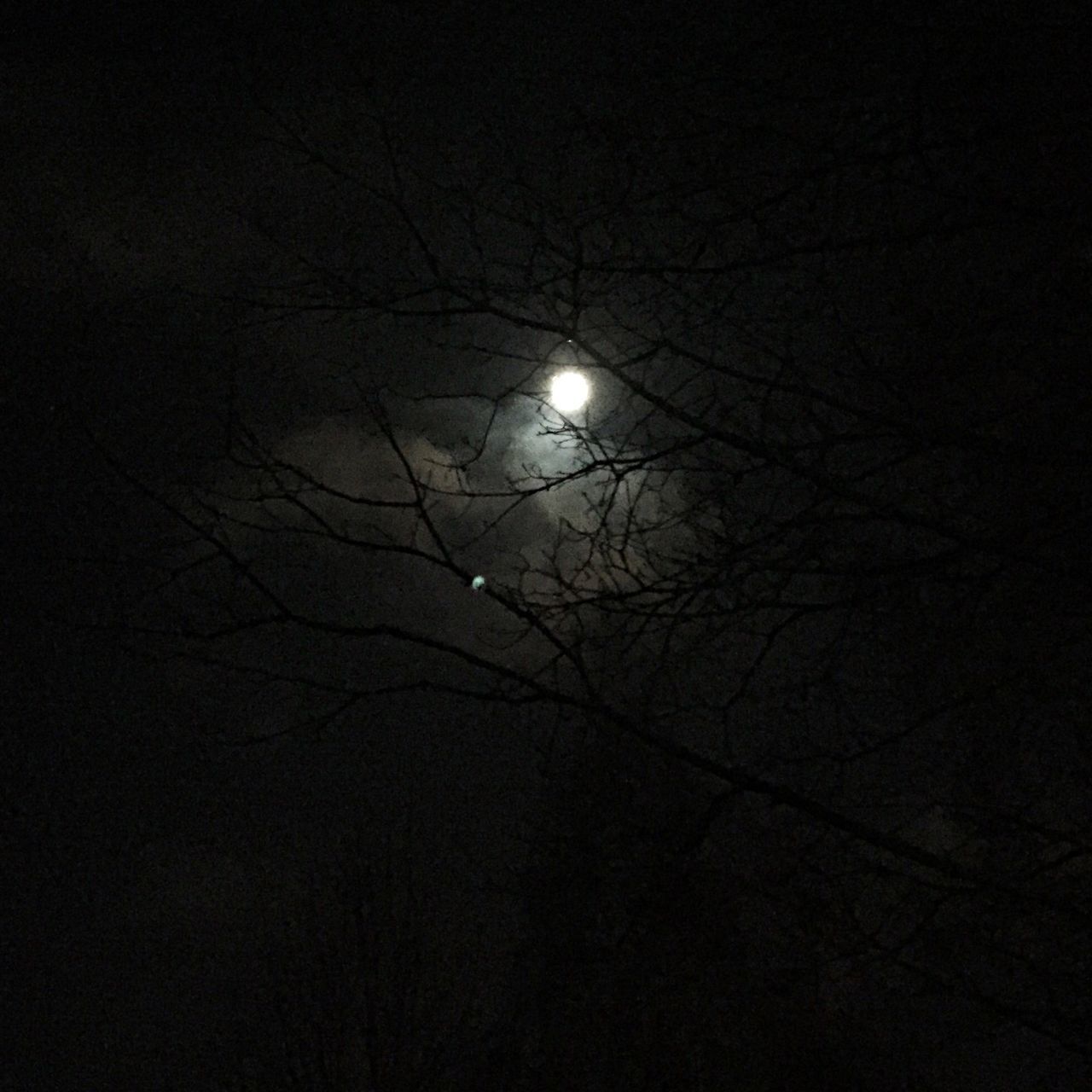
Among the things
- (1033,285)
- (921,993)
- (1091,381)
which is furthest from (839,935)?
(1033,285)

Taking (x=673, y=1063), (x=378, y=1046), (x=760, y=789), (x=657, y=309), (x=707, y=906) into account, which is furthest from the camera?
(x=673, y=1063)

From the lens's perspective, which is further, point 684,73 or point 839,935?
point 684,73

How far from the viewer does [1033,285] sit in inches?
141

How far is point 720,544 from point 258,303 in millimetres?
1793

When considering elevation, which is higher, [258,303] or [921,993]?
[258,303]

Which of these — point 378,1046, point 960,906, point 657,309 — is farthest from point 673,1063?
point 657,309

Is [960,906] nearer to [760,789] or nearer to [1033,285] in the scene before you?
[760,789]

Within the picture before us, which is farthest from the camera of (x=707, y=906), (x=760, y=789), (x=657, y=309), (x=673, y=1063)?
(x=673, y=1063)

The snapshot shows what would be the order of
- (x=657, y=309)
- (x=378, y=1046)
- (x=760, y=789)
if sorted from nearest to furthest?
1. (x=760, y=789)
2. (x=657, y=309)
3. (x=378, y=1046)

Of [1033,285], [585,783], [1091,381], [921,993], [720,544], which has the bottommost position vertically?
[921,993]

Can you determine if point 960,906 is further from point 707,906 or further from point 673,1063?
point 673,1063

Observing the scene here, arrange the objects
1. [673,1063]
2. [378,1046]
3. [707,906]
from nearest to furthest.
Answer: [707,906] → [378,1046] → [673,1063]

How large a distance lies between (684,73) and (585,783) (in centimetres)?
234

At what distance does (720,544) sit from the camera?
347 centimetres
